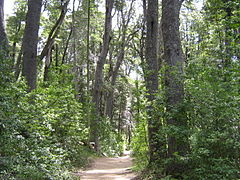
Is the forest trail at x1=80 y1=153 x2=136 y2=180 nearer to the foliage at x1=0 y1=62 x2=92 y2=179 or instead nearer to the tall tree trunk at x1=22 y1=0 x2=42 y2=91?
the foliage at x1=0 y1=62 x2=92 y2=179

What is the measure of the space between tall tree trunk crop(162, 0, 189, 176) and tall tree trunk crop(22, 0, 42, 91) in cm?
472

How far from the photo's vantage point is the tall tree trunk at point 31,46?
8617 mm

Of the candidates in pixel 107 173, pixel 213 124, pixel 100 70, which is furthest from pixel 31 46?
pixel 100 70

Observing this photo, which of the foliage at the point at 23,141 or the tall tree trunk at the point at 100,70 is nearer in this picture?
the foliage at the point at 23,141

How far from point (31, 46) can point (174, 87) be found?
5347 mm

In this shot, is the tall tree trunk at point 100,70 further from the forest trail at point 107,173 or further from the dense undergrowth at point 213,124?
the dense undergrowth at point 213,124

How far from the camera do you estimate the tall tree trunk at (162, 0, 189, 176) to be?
5.45 meters

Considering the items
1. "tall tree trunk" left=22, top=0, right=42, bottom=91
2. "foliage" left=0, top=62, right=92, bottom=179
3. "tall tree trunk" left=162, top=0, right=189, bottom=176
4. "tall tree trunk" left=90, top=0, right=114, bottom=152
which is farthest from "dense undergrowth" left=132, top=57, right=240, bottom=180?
"tall tree trunk" left=90, top=0, right=114, bottom=152

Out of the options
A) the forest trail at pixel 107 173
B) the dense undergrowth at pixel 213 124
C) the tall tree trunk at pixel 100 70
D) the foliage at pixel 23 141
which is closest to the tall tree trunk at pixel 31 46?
the foliage at pixel 23 141

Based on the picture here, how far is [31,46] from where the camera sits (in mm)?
8750

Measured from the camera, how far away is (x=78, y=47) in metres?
27.0

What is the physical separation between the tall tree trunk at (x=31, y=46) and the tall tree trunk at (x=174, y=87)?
4716mm

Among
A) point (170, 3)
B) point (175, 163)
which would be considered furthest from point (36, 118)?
point (170, 3)

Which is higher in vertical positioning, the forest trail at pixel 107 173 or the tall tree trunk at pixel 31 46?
the tall tree trunk at pixel 31 46
